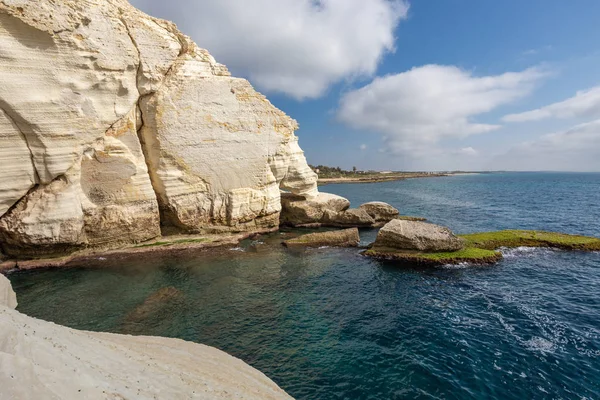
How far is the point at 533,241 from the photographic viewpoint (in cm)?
2667

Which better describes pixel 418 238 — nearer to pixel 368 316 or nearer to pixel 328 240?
pixel 328 240

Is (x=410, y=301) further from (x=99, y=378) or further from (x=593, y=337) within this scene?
(x=99, y=378)

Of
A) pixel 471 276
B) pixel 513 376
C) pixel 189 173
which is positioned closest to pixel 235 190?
pixel 189 173

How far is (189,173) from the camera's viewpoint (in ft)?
94.1

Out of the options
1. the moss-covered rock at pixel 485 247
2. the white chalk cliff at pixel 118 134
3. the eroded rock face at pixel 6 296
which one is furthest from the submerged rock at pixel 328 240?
the eroded rock face at pixel 6 296

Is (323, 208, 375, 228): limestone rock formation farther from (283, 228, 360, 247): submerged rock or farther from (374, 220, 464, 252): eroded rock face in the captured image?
(374, 220, 464, 252): eroded rock face

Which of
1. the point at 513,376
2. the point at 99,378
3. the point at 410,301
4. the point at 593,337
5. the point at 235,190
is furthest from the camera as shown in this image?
the point at 235,190

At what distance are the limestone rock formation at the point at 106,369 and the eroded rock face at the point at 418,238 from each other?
17326 mm

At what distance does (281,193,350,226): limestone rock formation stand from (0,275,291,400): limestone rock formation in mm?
27826

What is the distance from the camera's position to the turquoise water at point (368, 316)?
11.2m

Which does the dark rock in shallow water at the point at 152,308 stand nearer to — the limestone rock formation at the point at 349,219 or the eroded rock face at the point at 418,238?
the eroded rock face at the point at 418,238

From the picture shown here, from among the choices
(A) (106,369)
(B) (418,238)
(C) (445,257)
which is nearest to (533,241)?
(C) (445,257)

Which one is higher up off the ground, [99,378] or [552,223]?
[99,378]

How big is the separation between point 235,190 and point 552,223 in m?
37.4
